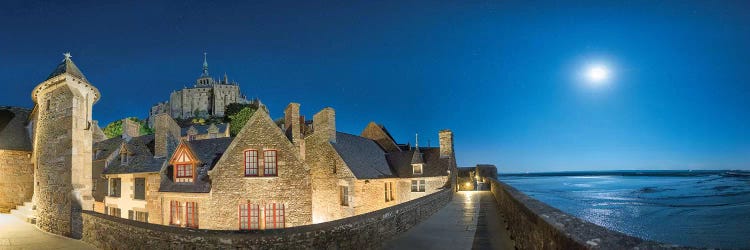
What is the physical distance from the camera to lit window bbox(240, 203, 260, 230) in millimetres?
21297

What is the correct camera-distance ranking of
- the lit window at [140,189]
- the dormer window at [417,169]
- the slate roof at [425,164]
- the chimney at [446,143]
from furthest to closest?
the chimney at [446,143] → the slate roof at [425,164] → the dormer window at [417,169] → the lit window at [140,189]

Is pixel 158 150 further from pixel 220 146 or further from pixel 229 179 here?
pixel 229 179

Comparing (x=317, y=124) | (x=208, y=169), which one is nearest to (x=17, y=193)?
(x=208, y=169)

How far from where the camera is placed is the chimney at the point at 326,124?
27.0 meters

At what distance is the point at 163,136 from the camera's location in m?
26.9

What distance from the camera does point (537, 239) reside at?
18.6ft

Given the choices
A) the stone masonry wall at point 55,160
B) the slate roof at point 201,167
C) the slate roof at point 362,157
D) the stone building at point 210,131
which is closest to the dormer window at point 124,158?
the slate roof at point 201,167

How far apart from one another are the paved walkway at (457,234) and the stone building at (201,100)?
134 meters

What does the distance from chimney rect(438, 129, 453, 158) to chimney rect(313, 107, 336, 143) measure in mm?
10165

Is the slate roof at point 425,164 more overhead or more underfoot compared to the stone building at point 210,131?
more underfoot

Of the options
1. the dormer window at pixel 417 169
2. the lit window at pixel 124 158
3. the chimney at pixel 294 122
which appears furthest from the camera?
the dormer window at pixel 417 169

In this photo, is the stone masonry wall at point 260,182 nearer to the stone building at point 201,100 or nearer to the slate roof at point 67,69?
the slate roof at point 67,69

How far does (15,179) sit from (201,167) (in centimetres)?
1019

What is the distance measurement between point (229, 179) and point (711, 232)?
158 ft
